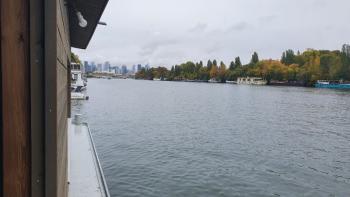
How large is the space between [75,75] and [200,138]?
36304mm

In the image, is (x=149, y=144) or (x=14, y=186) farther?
(x=149, y=144)

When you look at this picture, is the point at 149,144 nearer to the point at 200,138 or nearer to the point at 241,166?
the point at 200,138

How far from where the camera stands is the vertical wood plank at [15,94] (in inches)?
84.7

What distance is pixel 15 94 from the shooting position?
219 centimetres

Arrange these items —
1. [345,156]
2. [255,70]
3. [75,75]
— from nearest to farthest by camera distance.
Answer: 1. [345,156]
2. [75,75]
3. [255,70]

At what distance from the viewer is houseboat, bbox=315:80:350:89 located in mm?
133875

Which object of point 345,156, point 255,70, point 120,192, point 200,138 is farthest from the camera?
point 255,70

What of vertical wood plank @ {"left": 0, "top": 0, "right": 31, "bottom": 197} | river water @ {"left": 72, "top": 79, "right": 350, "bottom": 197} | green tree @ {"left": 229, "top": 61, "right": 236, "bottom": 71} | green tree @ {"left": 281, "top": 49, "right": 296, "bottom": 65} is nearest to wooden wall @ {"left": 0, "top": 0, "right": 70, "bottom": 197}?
vertical wood plank @ {"left": 0, "top": 0, "right": 31, "bottom": 197}

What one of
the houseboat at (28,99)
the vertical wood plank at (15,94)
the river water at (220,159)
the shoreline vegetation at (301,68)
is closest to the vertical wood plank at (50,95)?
the houseboat at (28,99)

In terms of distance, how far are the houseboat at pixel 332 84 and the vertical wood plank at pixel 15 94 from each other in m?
144

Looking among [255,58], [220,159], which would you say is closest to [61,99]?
[220,159]

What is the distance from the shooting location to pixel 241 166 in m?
16.2

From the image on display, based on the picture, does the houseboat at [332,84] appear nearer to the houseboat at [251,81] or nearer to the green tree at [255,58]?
the houseboat at [251,81]

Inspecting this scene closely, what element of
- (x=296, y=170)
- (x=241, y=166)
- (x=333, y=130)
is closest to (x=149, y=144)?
(x=241, y=166)
